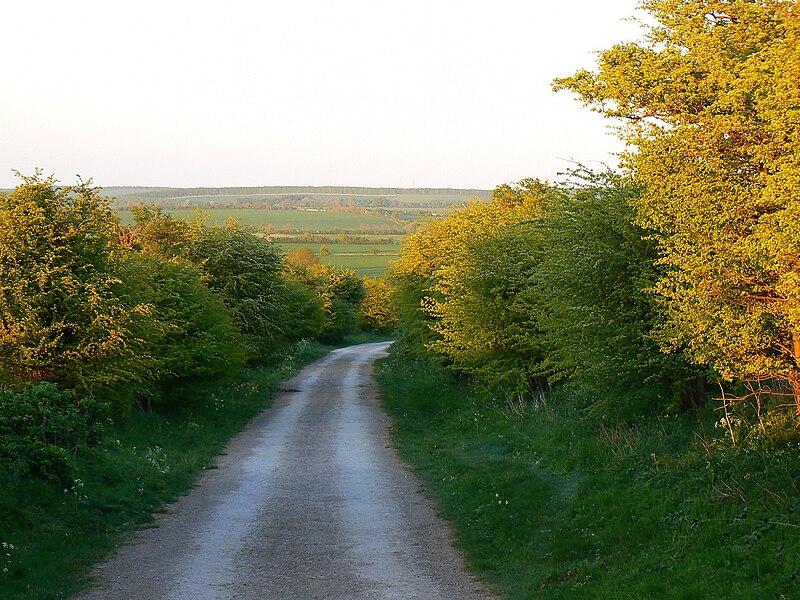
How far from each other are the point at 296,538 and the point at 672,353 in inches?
317

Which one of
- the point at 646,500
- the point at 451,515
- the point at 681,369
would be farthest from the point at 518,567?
the point at 681,369

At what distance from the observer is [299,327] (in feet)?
173

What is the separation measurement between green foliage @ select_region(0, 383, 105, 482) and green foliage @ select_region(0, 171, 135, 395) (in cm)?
203

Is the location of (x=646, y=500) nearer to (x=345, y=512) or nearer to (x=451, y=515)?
(x=451, y=515)

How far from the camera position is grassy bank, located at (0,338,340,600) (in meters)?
11.2

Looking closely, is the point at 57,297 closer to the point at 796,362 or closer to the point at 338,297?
the point at 796,362

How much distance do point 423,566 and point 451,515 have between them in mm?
3063

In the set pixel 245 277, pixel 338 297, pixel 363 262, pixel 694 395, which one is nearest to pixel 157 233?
pixel 245 277

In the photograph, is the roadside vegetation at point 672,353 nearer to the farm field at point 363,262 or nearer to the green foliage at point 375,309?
the green foliage at point 375,309

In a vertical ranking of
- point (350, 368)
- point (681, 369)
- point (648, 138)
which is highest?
point (648, 138)

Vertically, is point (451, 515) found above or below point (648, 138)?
below

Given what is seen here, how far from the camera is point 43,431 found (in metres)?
15.8

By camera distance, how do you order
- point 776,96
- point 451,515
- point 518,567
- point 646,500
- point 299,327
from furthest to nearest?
point 299,327 < point 451,515 < point 646,500 < point 518,567 < point 776,96

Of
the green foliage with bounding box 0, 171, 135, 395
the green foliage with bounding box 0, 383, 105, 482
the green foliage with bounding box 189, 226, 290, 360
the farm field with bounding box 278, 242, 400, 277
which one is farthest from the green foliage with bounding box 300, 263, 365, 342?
the green foliage with bounding box 0, 383, 105, 482
